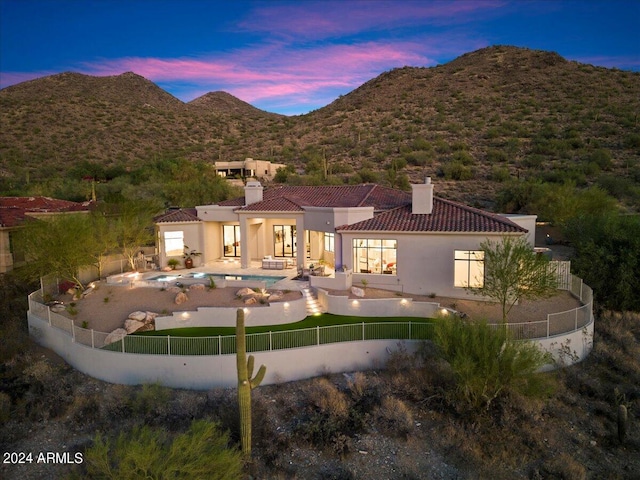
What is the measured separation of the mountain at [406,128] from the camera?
2021 inches

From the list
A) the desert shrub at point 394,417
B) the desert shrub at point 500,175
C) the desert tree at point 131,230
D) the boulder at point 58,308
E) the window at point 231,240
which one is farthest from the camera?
the desert shrub at point 500,175

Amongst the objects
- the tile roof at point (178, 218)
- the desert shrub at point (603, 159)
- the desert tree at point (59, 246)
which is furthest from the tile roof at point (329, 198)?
the desert shrub at point (603, 159)

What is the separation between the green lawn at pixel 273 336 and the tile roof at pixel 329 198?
31.6 feet

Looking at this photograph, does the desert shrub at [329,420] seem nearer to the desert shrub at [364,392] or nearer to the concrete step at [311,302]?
the desert shrub at [364,392]

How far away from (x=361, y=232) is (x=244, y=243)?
25.6 ft

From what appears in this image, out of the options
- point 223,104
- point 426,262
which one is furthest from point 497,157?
point 223,104

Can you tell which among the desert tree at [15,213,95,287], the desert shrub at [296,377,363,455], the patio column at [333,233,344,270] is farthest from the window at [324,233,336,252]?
the desert tree at [15,213,95,287]

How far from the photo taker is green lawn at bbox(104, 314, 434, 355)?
1612 centimetres

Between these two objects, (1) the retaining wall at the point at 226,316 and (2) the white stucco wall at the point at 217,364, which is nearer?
(2) the white stucco wall at the point at 217,364

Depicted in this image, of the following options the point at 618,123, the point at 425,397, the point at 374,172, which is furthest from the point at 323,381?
the point at 618,123

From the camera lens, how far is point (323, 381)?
636 inches

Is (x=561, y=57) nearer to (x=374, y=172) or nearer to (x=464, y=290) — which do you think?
(x=374, y=172)

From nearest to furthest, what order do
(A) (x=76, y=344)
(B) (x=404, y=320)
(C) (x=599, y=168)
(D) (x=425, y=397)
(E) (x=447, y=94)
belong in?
(D) (x=425, y=397), (A) (x=76, y=344), (B) (x=404, y=320), (C) (x=599, y=168), (E) (x=447, y=94)

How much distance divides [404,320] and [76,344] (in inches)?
506
